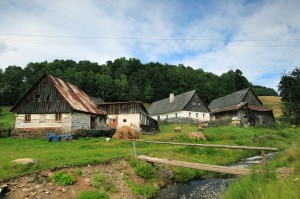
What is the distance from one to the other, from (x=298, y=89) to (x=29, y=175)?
6811 cm

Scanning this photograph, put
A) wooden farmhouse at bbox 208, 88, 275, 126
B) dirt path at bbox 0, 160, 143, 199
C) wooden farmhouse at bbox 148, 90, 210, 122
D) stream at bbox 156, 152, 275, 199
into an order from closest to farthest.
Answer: dirt path at bbox 0, 160, 143, 199 < stream at bbox 156, 152, 275, 199 < wooden farmhouse at bbox 208, 88, 275, 126 < wooden farmhouse at bbox 148, 90, 210, 122

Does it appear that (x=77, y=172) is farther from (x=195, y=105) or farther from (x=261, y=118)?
(x=261, y=118)

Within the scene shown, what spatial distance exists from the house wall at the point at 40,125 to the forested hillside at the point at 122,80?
172ft

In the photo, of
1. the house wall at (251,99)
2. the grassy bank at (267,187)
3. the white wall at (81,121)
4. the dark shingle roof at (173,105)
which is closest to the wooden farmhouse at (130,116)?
the white wall at (81,121)

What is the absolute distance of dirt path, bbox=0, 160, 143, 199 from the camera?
432 inches

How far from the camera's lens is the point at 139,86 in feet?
338

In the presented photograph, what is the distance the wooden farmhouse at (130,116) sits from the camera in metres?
36.9

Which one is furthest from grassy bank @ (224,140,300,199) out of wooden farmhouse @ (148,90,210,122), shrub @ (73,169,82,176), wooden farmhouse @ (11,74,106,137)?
wooden farmhouse @ (148,90,210,122)

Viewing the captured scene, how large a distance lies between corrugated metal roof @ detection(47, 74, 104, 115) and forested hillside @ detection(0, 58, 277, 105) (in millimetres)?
51644

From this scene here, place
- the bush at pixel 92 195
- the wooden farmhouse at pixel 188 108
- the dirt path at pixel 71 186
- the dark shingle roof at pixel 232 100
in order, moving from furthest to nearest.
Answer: the dark shingle roof at pixel 232 100 → the wooden farmhouse at pixel 188 108 → the bush at pixel 92 195 → the dirt path at pixel 71 186

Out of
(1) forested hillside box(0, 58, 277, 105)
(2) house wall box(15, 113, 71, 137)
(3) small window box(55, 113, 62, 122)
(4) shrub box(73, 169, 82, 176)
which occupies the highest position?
(1) forested hillside box(0, 58, 277, 105)

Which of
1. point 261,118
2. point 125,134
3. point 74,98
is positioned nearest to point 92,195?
point 125,134

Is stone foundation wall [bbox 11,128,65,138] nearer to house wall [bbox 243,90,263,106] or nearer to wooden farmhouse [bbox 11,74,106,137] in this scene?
wooden farmhouse [bbox 11,74,106,137]

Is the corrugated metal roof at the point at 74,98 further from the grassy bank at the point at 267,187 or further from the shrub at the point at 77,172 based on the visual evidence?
the grassy bank at the point at 267,187
